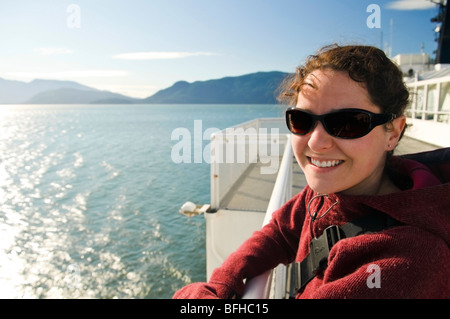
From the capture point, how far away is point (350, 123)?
4.56 ft

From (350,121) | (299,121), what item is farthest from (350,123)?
(299,121)

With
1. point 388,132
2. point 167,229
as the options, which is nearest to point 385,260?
point 388,132

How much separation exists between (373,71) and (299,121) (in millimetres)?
376

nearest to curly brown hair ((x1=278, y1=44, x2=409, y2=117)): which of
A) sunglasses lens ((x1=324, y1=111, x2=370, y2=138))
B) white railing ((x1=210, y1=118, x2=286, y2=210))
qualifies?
sunglasses lens ((x1=324, y1=111, x2=370, y2=138))

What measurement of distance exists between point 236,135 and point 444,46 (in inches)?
1453

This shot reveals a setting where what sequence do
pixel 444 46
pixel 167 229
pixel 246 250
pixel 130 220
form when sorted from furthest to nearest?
1. pixel 444 46
2. pixel 130 220
3. pixel 167 229
4. pixel 246 250

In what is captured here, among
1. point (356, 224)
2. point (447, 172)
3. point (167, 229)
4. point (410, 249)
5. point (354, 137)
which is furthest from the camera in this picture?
point (167, 229)

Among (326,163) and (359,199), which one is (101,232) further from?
(359,199)

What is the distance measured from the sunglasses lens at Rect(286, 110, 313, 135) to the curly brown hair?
15 centimetres

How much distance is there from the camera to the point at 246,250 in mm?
1834

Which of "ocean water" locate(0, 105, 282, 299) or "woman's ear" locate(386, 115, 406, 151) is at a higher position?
"woman's ear" locate(386, 115, 406, 151)

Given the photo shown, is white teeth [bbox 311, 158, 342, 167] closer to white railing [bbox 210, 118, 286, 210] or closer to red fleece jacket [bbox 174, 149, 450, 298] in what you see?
red fleece jacket [bbox 174, 149, 450, 298]

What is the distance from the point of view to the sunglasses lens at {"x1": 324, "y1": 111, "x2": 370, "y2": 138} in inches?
54.8
